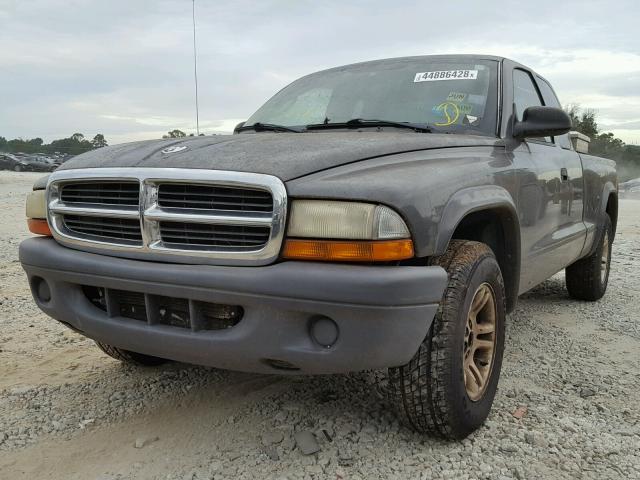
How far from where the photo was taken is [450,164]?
7.91ft

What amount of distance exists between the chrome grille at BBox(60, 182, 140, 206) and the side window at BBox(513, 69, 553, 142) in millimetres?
2239

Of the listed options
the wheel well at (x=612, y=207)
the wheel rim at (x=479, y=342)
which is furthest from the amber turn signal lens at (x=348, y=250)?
the wheel well at (x=612, y=207)

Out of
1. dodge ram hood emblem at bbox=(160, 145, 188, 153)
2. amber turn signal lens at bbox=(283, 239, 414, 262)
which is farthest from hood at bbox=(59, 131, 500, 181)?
amber turn signal lens at bbox=(283, 239, 414, 262)

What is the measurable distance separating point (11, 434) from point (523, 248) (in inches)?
101

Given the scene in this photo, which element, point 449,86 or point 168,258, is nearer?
point 168,258

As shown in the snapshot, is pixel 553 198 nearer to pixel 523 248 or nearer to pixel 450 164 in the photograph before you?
pixel 523 248

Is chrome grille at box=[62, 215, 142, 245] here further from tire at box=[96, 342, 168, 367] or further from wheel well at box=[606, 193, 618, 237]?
wheel well at box=[606, 193, 618, 237]

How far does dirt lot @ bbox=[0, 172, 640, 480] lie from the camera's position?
2.27 meters

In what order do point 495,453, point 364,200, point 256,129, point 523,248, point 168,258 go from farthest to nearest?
point 256,129 → point 523,248 → point 495,453 → point 168,258 → point 364,200

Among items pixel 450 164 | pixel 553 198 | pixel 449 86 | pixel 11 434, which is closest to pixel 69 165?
pixel 11 434

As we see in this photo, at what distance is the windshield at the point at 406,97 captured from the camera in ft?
10.2

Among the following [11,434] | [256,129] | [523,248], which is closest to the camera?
[11,434]

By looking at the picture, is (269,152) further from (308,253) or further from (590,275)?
(590,275)

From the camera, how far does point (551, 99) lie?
4.46m
